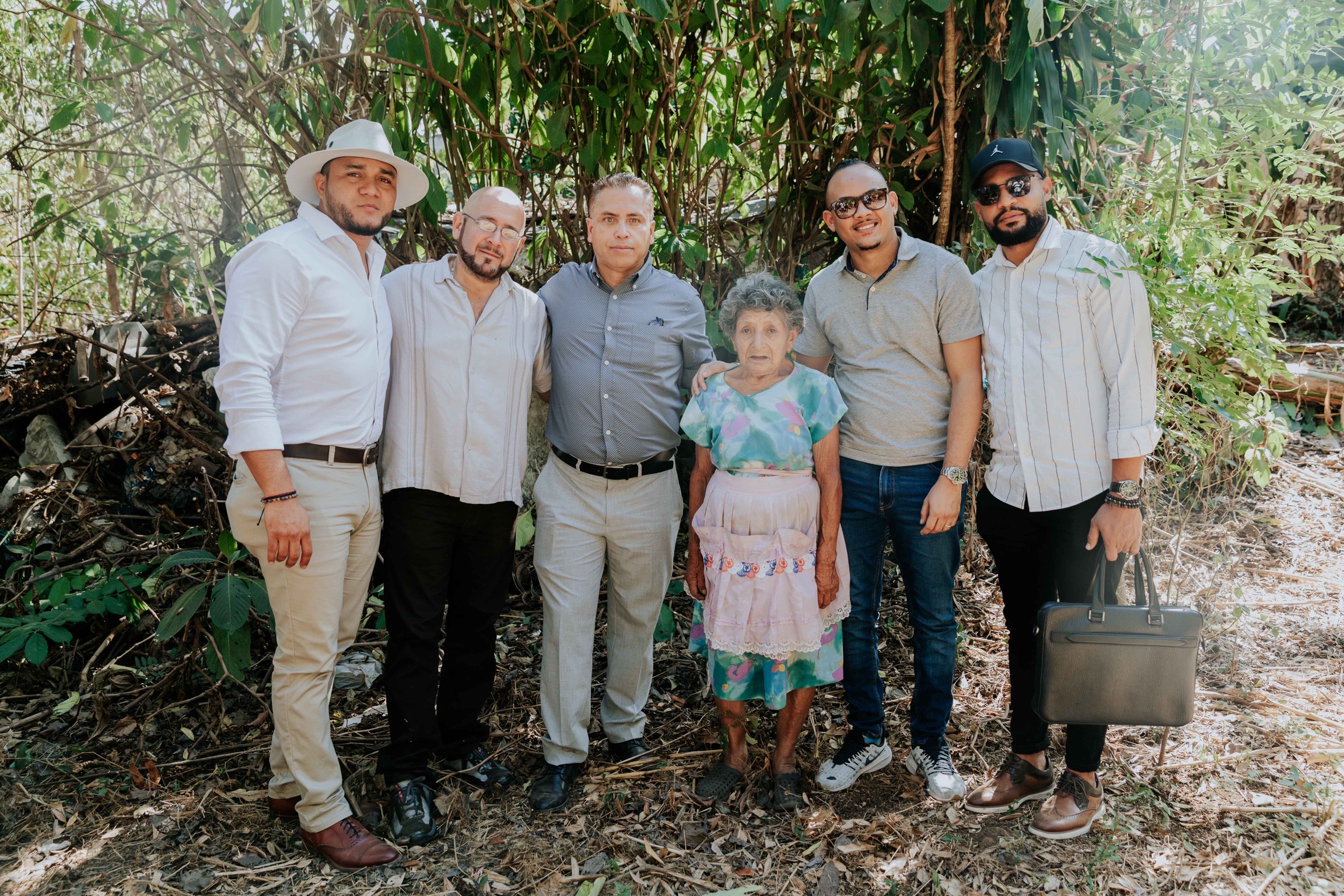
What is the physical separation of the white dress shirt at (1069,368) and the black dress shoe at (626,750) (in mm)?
1398

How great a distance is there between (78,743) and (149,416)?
1404mm

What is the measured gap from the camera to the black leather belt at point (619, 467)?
2.67m

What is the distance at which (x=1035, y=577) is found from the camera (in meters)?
2.49

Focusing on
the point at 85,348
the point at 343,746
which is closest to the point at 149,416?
the point at 85,348

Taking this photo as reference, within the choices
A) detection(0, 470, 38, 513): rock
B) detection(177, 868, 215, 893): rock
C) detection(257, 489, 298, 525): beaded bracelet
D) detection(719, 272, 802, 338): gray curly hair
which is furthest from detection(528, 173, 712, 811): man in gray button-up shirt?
detection(0, 470, 38, 513): rock

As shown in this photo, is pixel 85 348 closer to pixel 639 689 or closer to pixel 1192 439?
pixel 639 689

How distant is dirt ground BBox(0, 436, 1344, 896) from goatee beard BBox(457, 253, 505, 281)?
5.08ft

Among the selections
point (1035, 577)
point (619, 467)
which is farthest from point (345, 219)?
point (1035, 577)

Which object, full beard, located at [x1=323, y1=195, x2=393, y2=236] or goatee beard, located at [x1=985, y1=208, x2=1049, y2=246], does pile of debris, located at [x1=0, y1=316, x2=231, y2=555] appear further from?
goatee beard, located at [x1=985, y1=208, x2=1049, y2=246]

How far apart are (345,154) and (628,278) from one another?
0.84 metres

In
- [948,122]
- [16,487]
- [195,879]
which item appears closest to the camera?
A: [195,879]

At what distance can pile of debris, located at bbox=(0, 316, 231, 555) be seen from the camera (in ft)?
11.8

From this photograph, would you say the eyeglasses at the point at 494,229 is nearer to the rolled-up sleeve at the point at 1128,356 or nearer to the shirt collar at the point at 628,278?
the shirt collar at the point at 628,278

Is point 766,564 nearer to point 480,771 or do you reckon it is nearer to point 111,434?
point 480,771
